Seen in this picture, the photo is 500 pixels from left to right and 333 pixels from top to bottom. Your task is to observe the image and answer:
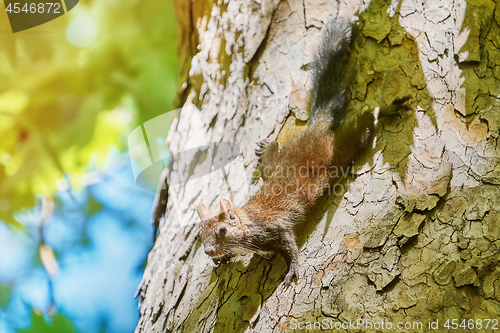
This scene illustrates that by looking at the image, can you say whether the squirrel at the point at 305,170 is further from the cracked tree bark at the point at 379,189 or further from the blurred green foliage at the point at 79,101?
the blurred green foliage at the point at 79,101

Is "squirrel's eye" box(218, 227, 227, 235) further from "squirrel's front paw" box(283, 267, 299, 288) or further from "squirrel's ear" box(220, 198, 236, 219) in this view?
"squirrel's front paw" box(283, 267, 299, 288)

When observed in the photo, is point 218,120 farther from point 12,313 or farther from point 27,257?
point 12,313

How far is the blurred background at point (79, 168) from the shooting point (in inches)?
98.7

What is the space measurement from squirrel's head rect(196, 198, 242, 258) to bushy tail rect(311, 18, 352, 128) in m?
0.77

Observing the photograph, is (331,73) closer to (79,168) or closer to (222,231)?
(222,231)

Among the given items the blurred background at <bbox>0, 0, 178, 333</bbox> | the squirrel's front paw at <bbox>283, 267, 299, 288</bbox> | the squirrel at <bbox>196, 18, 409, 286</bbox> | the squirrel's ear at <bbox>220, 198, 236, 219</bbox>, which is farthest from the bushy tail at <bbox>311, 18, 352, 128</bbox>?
the blurred background at <bbox>0, 0, 178, 333</bbox>

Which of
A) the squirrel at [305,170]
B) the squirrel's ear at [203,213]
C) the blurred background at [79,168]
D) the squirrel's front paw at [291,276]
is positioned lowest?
the squirrel's front paw at [291,276]

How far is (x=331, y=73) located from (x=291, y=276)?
1197 millimetres

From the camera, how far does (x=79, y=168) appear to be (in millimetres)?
2613

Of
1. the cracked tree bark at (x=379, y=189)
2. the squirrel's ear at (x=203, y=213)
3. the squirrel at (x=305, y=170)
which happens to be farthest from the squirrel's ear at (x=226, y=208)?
the cracked tree bark at (x=379, y=189)

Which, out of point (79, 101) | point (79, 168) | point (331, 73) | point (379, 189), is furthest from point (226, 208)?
point (79, 101)

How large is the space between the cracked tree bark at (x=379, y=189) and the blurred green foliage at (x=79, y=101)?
0.74m

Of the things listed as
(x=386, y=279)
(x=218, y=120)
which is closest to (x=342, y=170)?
(x=386, y=279)

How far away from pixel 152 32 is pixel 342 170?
5.92 feet
